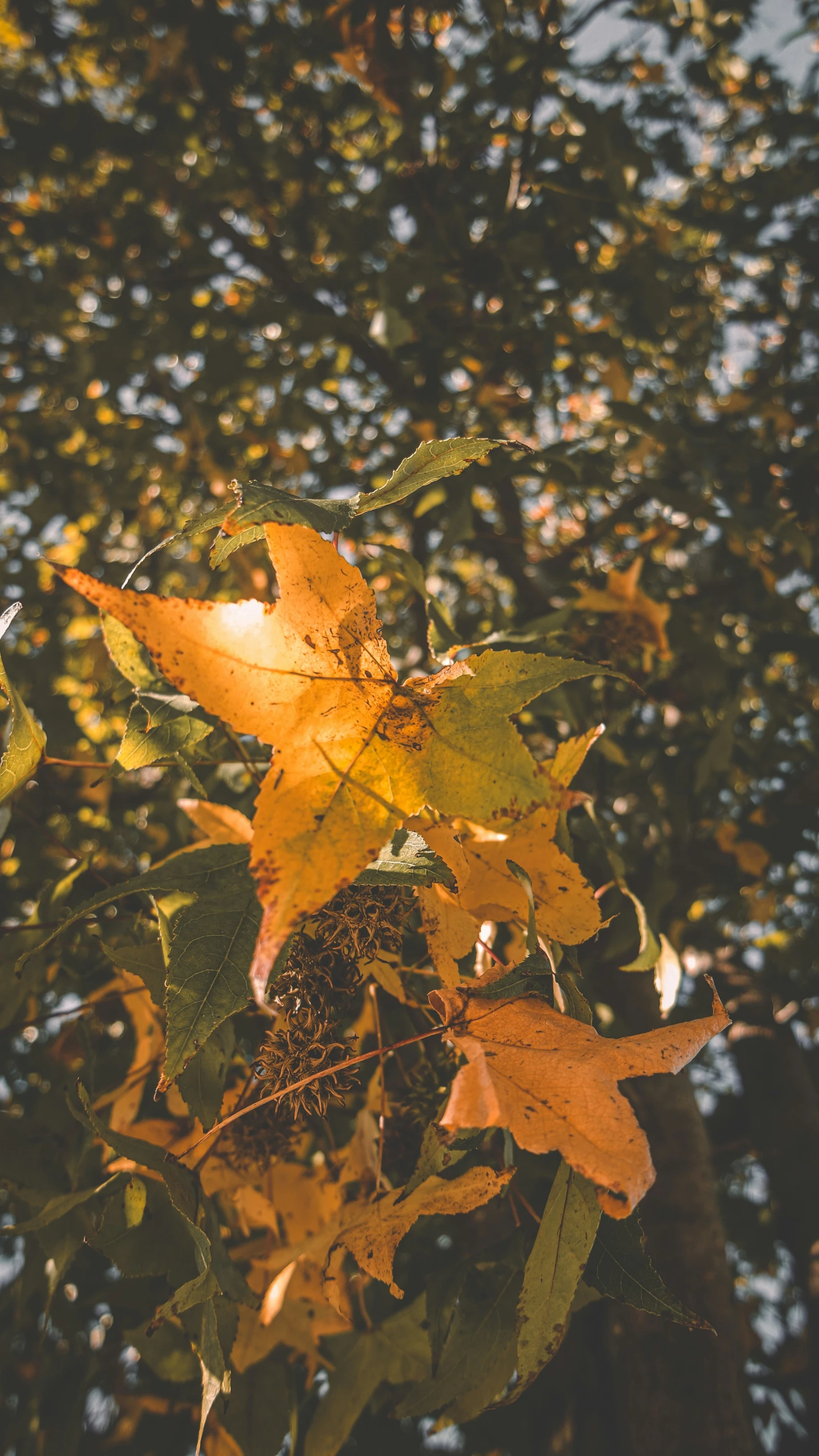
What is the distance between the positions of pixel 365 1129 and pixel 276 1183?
0.19 meters

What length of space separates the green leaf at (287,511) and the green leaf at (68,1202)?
0.61 metres

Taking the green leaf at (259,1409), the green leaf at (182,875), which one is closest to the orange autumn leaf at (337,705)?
the green leaf at (182,875)

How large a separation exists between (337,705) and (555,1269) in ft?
1.32

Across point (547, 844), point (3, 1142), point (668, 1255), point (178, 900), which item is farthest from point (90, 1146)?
point (668, 1255)

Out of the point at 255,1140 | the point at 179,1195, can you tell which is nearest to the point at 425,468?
the point at 179,1195

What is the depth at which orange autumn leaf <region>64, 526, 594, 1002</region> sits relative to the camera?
1.47ft

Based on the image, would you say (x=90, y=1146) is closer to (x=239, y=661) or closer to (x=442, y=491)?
(x=239, y=661)

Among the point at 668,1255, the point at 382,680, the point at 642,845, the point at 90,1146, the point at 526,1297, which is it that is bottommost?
the point at 668,1255

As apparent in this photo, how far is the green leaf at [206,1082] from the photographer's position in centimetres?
62

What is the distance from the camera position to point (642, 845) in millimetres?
1818

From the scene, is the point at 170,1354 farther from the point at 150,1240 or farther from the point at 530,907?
the point at 530,907

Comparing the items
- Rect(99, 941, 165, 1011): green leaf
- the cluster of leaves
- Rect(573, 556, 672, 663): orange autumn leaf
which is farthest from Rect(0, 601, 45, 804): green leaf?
Rect(573, 556, 672, 663): orange autumn leaf

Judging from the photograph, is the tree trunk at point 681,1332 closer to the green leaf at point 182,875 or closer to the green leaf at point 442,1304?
the green leaf at point 442,1304

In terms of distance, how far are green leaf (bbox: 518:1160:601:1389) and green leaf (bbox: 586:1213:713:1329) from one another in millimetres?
28
